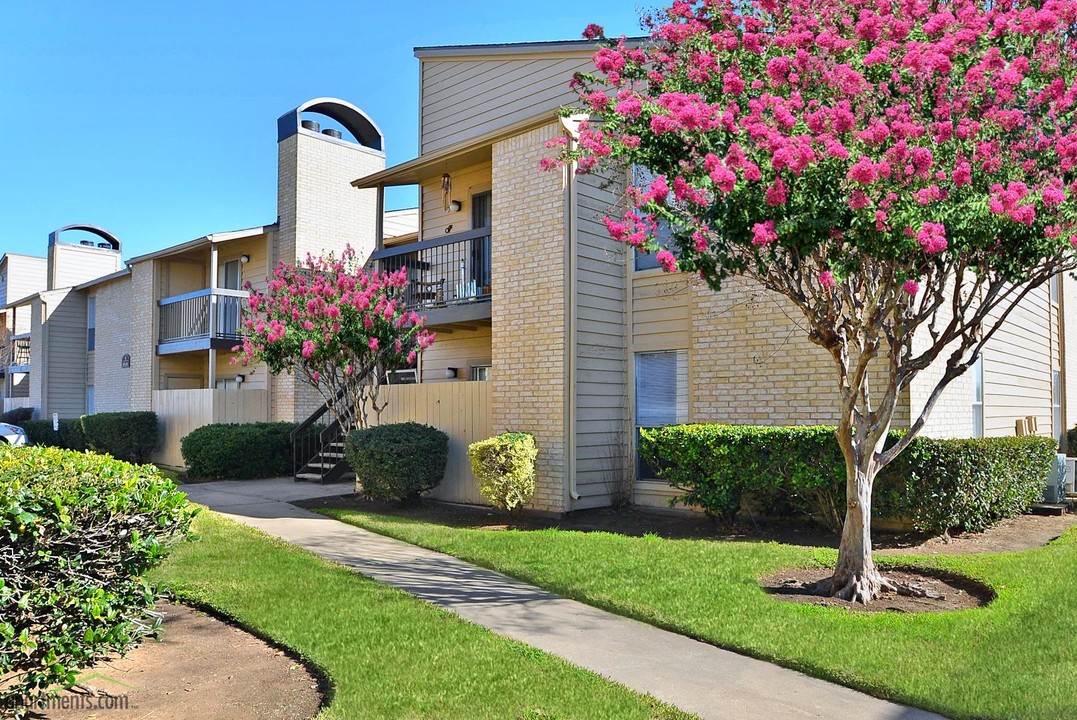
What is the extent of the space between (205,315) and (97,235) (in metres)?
18.5

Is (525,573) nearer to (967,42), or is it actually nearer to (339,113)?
(967,42)

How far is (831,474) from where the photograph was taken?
908 cm

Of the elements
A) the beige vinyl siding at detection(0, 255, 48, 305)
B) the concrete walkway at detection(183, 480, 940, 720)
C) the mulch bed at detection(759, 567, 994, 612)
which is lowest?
the concrete walkway at detection(183, 480, 940, 720)

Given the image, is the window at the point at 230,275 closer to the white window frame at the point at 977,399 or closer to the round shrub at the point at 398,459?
the round shrub at the point at 398,459

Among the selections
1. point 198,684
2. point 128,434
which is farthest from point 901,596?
point 128,434

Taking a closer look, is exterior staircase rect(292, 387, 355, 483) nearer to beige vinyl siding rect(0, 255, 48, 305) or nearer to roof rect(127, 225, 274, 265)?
roof rect(127, 225, 274, 265)

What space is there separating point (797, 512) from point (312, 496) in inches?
326

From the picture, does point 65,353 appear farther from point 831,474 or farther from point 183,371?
point 831,474

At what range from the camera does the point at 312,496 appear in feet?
46.3

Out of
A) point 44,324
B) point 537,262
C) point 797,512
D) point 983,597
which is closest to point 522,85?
point 537,262

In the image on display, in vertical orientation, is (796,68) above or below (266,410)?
above

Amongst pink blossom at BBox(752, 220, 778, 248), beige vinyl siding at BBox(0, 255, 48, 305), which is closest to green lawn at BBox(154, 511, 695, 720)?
pink blossom at BBox(752, 220, 778, 248)

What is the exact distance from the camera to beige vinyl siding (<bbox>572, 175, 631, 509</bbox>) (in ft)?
38.6

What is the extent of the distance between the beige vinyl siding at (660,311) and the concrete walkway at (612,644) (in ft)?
16.2
